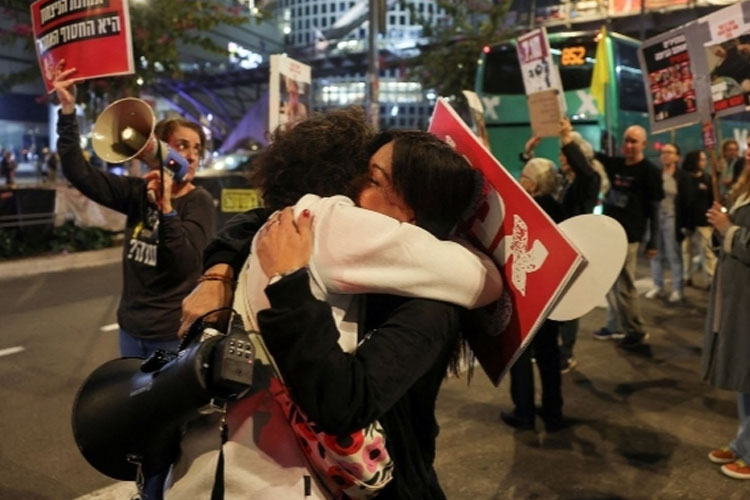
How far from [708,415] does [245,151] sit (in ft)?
67.6

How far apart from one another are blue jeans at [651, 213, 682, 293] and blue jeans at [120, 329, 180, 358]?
22.8 ft

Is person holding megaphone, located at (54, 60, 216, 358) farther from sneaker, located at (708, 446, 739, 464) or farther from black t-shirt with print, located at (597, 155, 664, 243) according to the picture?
black t-shirt with print, located at (597, 155, 664, 243)

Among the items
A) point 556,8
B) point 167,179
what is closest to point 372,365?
point 167,179

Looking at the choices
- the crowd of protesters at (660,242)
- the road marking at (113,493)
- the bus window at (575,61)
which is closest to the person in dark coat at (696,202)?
the crowd of protesters at (660,242)

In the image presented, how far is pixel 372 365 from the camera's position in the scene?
1.36 m

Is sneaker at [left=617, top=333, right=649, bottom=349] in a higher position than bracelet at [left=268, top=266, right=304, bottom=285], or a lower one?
lower

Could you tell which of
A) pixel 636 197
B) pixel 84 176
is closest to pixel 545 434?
pixel 636 197

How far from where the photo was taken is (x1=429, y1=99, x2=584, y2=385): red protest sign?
55.2 inches

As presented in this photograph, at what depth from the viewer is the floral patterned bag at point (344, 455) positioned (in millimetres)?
1376

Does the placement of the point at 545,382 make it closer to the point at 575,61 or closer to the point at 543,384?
the point at 543,384

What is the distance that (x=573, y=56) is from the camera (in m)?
14.1

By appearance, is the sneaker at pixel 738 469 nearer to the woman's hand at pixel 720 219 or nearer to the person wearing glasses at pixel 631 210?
the woman's hand at pixel 720 219

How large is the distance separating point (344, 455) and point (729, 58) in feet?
13.9

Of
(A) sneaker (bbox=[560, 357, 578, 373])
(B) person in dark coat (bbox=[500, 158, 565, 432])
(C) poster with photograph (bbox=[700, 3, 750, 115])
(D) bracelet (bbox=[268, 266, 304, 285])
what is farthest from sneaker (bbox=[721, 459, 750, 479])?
(D) bracelet (bbox=[268, 266, 304, 285])
